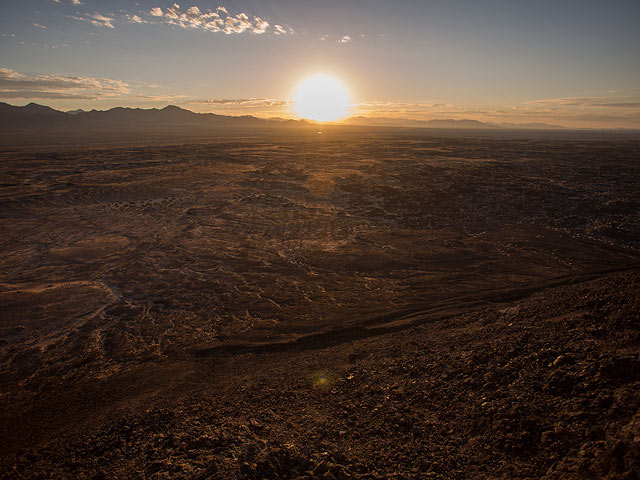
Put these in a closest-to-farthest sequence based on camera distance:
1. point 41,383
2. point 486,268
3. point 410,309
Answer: point 41,383 → point 410,309 → point 486,268

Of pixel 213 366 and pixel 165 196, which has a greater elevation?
pixel 165 196

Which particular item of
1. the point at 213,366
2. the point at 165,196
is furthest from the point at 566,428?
the point at 165,196

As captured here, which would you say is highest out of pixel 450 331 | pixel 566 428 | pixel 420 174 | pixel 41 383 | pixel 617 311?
pixel 420 174

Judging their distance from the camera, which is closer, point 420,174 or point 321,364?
point 321,364

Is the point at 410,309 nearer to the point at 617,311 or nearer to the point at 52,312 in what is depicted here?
the point at 617,311

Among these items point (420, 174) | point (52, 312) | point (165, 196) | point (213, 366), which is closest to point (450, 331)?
point (213, 366)

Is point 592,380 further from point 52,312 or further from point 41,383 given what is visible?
point 52,312

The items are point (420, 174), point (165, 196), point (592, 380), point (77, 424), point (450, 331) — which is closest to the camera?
point (592, 380)
